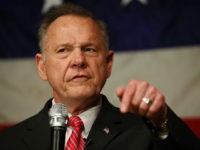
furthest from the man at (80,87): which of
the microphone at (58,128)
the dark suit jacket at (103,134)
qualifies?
the microphone at (58,128)

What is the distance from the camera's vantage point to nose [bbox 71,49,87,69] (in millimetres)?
2150

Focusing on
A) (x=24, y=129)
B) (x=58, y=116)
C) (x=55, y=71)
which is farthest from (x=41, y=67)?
(x=58, y=116)

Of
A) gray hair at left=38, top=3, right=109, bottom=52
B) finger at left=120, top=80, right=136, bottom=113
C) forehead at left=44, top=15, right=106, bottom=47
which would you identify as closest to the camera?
finger at left=120, top=80, right=136, bottom=113

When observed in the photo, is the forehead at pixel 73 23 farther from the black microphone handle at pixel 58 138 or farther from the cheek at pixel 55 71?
the black microphone handle at pixel 58 138

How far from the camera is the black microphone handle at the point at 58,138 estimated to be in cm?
146

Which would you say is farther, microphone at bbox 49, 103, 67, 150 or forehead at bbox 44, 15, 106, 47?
forehead at bbox 44, 15, 106, 47

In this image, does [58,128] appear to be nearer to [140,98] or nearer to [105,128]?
[140,98]

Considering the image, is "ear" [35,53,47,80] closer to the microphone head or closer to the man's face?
the man's face

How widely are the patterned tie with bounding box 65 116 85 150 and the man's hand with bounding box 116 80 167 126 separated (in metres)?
0.57

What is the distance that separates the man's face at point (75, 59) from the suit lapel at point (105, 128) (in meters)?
0.12

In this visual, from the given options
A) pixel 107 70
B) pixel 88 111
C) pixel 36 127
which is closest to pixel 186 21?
pixel 107 70

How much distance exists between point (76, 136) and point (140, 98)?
664 millimetres

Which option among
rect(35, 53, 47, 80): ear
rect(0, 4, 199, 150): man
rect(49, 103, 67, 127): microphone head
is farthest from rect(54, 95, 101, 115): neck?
rect(49, 103, 67, 127): microphone head

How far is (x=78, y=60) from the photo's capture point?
2156 mm
